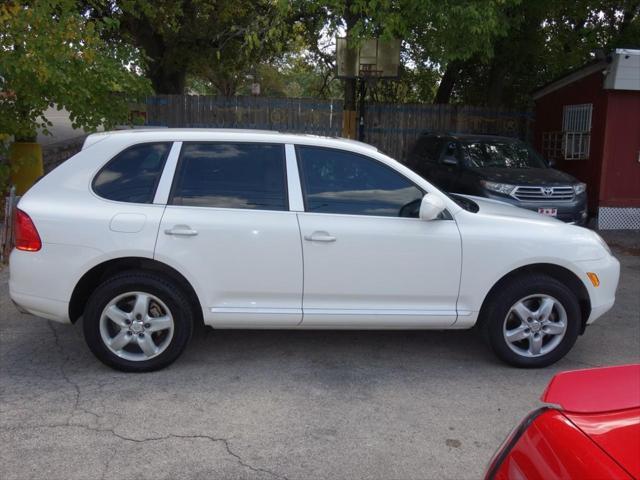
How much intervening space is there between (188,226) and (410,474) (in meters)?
2.22

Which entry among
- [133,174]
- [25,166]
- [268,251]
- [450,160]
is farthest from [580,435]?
[25,166]

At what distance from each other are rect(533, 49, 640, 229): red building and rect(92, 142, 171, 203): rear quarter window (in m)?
9.16

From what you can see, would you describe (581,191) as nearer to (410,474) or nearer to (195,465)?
(410,474)

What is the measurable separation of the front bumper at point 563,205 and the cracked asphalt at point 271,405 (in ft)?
12.3

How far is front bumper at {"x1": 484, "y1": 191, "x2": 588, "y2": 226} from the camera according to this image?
A: 913 cm

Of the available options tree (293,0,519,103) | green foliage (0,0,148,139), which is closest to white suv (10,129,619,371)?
green foliage (0,0,148,139)

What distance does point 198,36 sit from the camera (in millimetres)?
14758

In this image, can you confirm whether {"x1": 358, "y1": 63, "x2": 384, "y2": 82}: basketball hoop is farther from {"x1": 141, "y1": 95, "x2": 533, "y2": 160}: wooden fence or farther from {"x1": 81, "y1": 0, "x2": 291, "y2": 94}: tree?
{"x1": 81, "y1": 0, "x2": 291, "y2": 94}: tree

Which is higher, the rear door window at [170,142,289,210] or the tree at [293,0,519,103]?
the tree at [293,0,519,103]

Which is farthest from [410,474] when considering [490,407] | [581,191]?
[581,191]

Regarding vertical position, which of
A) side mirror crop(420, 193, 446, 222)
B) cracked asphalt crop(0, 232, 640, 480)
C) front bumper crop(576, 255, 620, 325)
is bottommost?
cracked asphalt crop(0, 232, 640, 480)

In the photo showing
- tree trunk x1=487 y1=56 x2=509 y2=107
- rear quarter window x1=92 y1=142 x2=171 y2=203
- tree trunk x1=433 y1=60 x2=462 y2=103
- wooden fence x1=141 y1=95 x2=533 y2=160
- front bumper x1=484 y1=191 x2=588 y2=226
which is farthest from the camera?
tree trunk x1=433 y1=60 x2=462 y2=103

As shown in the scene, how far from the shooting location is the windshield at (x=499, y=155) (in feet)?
33.6

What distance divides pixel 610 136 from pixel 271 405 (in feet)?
31.2
